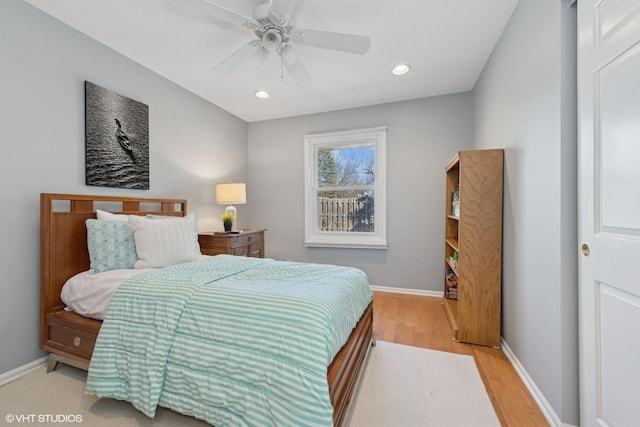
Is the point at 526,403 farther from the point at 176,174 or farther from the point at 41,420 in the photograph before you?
the point at 176,174

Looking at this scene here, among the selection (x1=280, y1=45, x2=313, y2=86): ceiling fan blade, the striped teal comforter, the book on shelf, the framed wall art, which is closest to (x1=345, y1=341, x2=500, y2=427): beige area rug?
the striped teal comforter

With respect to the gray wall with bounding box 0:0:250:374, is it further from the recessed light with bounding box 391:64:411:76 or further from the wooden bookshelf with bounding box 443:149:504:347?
the wooden bookshelf with bounding box 443:149:504:347

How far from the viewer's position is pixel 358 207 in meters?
3.76

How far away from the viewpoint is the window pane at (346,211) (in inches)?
146

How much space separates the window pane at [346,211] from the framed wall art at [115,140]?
2.27m

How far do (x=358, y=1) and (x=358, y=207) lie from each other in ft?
7.97

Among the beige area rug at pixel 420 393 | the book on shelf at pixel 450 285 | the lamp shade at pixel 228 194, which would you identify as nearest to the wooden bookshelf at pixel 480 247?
the beige area rug at pixel 420 393

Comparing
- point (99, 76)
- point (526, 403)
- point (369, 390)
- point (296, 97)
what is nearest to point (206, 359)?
point (369, 390)

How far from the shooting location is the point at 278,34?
6.11 feet

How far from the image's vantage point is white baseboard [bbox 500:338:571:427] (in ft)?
4.38

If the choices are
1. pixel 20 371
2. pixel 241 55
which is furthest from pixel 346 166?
pixel 20 371

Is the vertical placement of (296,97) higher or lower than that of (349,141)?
higher

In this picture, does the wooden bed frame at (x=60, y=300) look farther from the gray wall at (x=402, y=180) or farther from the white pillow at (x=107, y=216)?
the gray wall at (x=402, y=180)

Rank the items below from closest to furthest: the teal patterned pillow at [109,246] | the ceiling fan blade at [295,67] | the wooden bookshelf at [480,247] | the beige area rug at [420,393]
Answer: the beige area rug at [420,393]
the teal patterned pillow at [109,246]
the ceiling fan blade at [295,67]
the wooden bookshelf at [480,247]
